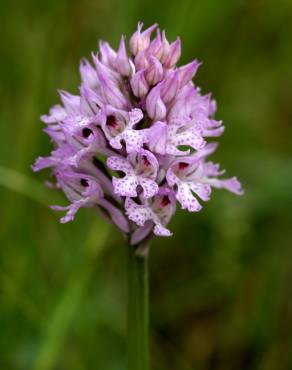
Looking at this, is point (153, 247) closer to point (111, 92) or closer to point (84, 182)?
point (84, 182)

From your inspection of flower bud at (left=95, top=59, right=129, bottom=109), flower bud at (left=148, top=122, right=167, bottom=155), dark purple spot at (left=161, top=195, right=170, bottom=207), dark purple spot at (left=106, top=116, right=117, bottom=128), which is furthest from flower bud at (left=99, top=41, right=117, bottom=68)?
dark purple spot at (left=161, top=195, right=170, bottom=207)

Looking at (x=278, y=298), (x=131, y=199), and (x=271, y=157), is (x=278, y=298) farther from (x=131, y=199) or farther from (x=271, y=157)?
(x=131, y=199)

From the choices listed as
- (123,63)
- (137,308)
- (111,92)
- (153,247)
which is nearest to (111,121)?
(111,92)

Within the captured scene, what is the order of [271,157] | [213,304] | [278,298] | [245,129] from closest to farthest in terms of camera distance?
[278,298] → [213,304] → [271,157] → [245,129]

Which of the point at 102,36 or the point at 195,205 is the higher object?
the point at 102,36

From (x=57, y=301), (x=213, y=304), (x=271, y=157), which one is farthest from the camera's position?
(x=271, y=157)

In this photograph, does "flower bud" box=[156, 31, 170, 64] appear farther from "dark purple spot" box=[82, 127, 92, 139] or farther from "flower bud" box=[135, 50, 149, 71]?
"dark purple spot" box=[82, 127, 92, 139]

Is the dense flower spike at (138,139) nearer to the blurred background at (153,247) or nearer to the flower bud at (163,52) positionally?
the flower bud at (163,52)

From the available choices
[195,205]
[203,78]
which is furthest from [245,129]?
[195,205]
